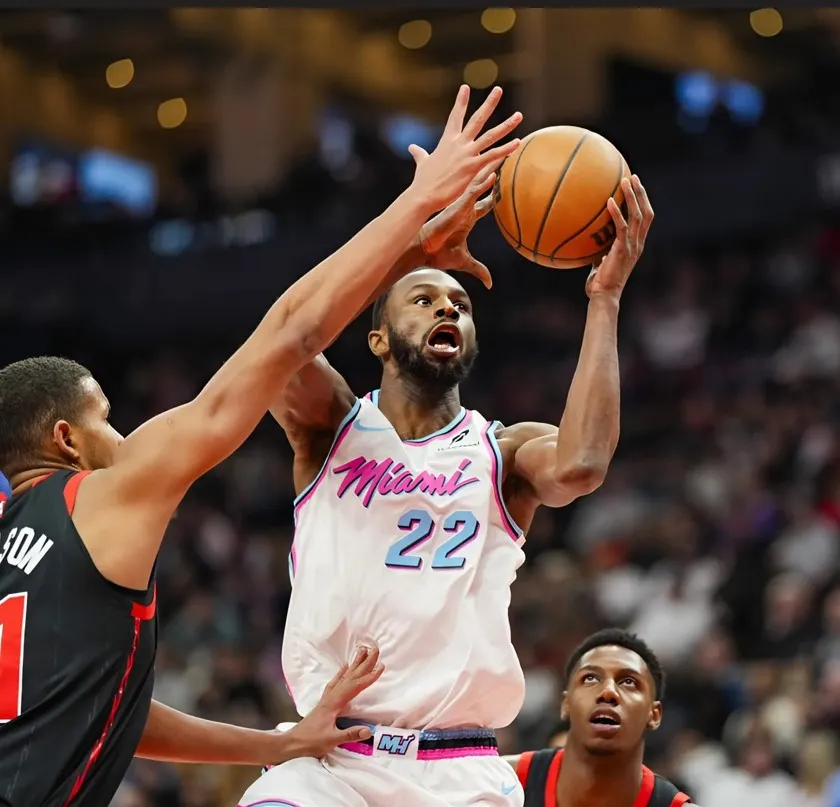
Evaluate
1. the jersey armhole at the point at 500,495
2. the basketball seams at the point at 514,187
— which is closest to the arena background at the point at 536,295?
the jersey armhole at the point at 500,495

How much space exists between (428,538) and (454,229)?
950 mm

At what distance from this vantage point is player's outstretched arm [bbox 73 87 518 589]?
3791 mm

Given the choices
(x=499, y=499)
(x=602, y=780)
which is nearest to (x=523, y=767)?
(x=602, y=780)

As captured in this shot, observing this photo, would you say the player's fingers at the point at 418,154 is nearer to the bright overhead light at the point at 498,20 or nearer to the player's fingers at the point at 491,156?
the player's fingers at the point at 491,156

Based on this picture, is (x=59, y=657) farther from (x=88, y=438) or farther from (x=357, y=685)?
(x=357, y=685)

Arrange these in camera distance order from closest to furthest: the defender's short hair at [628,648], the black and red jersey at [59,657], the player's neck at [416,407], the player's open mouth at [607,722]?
the black and red jersey at [59,657], the player's neck at [416,407], the player's open mouth at [607,722], the defender's short hair at [628,648]

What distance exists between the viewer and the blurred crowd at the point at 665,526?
384 inches

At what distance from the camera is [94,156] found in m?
23.5

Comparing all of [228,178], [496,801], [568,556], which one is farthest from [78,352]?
[496,801]

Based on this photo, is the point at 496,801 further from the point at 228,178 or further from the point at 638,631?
the point at 228,178

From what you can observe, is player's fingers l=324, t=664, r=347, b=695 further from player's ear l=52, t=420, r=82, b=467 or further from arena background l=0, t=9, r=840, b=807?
arena background l=0, t=9, r=840, b=807

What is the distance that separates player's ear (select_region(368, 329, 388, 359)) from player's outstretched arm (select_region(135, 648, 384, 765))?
1.12 metres

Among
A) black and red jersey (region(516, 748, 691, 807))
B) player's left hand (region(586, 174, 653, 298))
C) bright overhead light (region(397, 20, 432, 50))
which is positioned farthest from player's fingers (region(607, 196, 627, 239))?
bright overhead light (region(397, 20, 432, 50))

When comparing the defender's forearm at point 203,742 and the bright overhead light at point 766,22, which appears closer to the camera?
the defender's forearm at point 203,742
